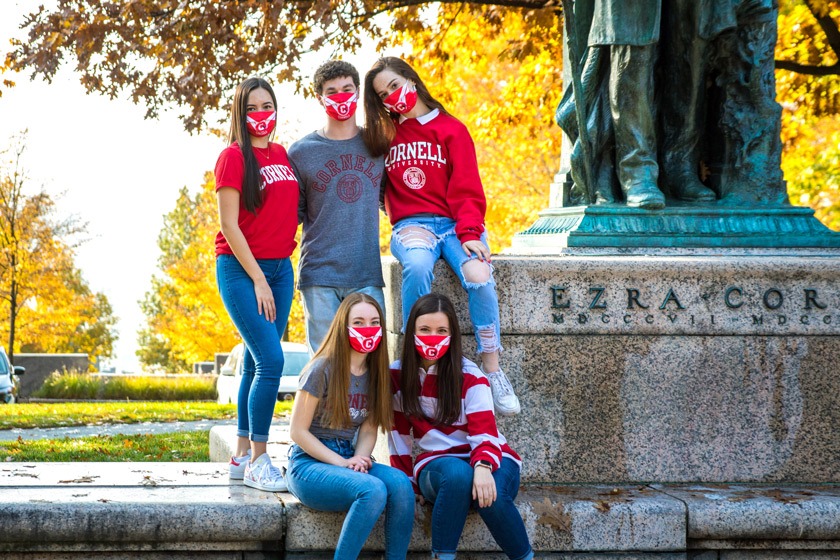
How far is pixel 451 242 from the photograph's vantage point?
5.15 meters

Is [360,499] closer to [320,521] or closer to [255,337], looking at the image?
[320,521]

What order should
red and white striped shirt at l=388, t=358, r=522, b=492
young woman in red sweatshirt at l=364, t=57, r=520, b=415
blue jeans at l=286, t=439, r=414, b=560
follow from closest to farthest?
1. blue jeans at l=286, t=439, r=414, b=560
2. red and white striped shirt at l=388, t=358, r=522, b=492
3. young woman in red sweatshirt at l=364, t=57, r=520, b=415

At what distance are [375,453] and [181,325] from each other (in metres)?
24.6

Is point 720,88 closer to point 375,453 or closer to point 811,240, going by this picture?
point 811,240

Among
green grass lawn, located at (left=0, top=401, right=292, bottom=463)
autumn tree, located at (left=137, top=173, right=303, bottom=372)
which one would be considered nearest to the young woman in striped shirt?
green grass lawn, located at (left=0, top=401, right=292, bottom=463)

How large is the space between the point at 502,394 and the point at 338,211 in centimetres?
117

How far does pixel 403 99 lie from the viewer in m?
5.22

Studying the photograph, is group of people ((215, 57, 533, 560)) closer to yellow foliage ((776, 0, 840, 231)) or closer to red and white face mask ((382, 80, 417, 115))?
red and white face mask ((382, 80, 417, 115))

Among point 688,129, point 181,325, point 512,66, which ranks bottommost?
point 181,325

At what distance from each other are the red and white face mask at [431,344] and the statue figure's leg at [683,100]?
2357mm

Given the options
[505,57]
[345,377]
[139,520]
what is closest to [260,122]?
[345,377]

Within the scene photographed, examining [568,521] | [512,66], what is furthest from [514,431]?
[512,66]

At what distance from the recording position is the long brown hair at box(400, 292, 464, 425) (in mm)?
4688

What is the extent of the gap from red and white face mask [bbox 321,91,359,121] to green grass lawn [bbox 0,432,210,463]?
405 cm
